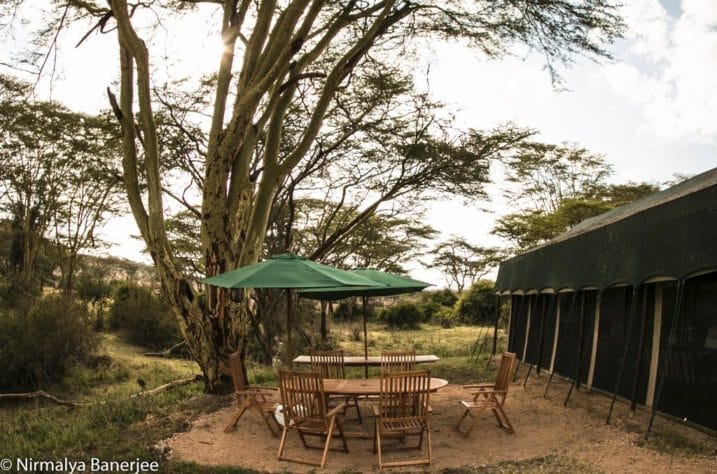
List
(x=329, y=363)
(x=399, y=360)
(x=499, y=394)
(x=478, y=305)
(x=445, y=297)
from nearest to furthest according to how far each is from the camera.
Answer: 1. (x=499, y=394)
2. (x=329, y=363)
3. (x=399, y=360)
4. (x=478, y=305)
5. (x=445, y=297)

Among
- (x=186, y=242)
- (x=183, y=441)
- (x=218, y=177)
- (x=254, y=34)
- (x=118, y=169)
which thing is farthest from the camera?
(x=186, y=242)

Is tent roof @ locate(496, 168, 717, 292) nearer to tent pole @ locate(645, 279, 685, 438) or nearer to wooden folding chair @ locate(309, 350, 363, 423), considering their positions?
tent pole @ locate(645, 279, 685, 438)

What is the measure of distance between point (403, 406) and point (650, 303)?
3627 mm

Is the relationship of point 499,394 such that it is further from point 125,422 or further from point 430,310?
point 430,310

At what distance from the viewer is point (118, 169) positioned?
694 inches

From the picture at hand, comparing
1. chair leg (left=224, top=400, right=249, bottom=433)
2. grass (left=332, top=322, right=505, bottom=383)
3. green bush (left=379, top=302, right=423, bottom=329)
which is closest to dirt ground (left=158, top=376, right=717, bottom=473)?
chair leg (left=224, top=400, right=249, bottom=433)

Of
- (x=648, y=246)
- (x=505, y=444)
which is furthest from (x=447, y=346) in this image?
(x=505, y=444)

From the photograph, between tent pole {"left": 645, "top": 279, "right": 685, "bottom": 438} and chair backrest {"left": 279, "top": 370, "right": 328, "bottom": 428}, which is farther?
tent pole {"left": 645, "top": 279, "right": 685, "bottom": 438}

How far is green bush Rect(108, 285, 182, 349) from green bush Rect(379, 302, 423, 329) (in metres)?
12.2

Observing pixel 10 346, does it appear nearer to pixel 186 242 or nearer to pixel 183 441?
pixel 183 441

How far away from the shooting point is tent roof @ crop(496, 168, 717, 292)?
223 inches

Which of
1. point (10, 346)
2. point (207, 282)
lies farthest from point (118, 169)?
point (207, 282)

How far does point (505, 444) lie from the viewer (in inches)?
237

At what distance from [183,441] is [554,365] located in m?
6.72
